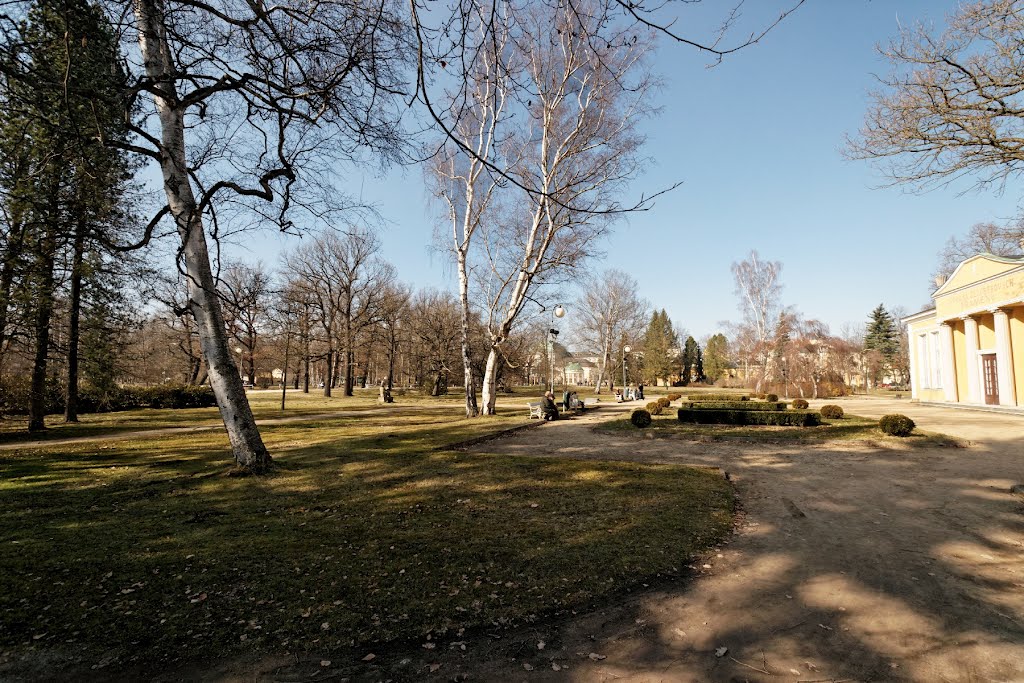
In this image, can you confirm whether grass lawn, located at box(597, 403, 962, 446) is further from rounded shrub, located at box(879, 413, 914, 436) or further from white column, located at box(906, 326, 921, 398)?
white column, located at box(906, 326, 921, 398)

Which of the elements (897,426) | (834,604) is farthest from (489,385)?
(834,604)

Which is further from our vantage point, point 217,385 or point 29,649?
point 217,385

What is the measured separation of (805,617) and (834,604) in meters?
0.44

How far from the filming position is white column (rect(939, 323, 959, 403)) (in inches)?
1063

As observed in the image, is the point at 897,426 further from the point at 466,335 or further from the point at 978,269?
the point at 978,269

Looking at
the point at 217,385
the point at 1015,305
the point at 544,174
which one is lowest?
the point at 217,385

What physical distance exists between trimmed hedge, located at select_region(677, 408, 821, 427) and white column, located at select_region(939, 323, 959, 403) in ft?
54.2

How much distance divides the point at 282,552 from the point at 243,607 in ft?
3.74

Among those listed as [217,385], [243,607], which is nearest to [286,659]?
[243,607]

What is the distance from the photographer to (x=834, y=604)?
13.4 feet

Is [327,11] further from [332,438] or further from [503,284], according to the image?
[503,284]

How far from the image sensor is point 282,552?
5098 millimetres

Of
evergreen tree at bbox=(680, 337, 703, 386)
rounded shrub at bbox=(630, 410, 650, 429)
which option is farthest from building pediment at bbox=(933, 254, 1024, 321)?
evergreen tree at bbox=(680, 337, 703, 386)

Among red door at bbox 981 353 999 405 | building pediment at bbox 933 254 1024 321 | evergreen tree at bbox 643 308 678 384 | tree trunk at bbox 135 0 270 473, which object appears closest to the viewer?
tree trunk at bbox 135 0 270 473
